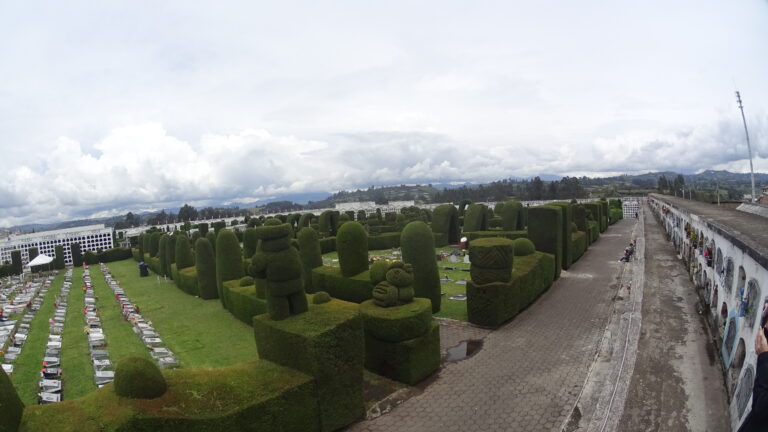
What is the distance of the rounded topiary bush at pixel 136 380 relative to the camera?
6.59m

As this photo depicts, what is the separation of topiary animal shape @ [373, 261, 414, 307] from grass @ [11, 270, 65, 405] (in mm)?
10800

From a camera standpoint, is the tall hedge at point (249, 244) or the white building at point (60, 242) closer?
the tall hedge at point (249, 244)

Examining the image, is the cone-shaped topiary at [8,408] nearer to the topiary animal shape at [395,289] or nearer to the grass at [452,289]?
the topiary animal shape at [395,289]

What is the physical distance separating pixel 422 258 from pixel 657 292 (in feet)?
33.5

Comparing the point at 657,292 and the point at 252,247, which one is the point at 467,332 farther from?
the point at 252,247

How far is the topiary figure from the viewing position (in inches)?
377

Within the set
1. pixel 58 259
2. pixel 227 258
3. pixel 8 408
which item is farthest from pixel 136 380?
pixel 58 259

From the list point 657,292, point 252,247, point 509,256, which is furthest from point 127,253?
point 657,292

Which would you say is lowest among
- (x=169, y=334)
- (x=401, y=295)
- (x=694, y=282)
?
(x=169, y=334)

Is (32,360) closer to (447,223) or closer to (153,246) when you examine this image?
(153,246)

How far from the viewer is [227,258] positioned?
20938 millimetres

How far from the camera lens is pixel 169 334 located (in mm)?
17250

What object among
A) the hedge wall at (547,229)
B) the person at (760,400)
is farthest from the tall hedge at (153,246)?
A: the person at (760,400)

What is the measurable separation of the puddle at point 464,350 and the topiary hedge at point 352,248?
20.8 ft
